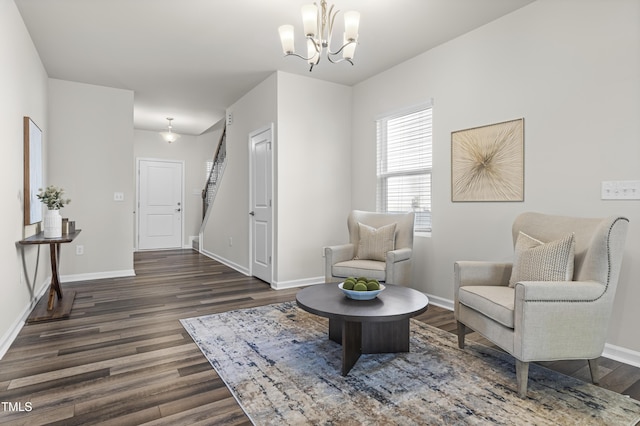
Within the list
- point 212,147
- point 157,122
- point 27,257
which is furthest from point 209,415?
point 212,147

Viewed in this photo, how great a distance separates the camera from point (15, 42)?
298 centimetres

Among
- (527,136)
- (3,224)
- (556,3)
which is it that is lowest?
(3,224)

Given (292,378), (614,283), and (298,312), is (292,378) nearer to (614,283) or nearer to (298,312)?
(298,312)

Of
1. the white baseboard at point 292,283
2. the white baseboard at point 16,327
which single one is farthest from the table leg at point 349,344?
the white baseboard at point 16,327

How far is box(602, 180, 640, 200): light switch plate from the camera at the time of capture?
7.86 ft

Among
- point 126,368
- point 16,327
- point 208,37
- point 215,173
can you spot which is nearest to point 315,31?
point 208,37

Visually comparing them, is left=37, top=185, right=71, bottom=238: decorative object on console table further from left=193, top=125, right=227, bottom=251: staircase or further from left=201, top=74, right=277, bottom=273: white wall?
left=193, top=125, right=227, bottom=251: staircase

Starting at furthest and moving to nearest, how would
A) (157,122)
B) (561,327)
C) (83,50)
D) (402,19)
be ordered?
1. (157,122)
2. (83,50)
3. (402,19)
4. (561,327)

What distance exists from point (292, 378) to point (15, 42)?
11.1 feet

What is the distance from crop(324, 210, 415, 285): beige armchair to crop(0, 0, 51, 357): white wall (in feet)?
8.47

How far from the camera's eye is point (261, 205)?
4926 millimetres

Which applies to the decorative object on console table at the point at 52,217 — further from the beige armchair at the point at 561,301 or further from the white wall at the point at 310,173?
the beige armchair at the point at 561,301

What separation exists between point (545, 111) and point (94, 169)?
17.3ft

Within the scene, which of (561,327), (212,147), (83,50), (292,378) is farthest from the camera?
(212,147)
